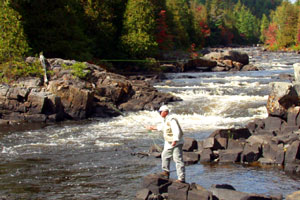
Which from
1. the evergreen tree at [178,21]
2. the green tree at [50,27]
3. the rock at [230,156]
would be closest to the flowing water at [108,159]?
the rock at [230,156]

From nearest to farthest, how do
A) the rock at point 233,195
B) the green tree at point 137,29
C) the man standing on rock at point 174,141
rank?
the rock at point 233,195 < the man standing on rock at point 174,141 < the green tree at point 137,29

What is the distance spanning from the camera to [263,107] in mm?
21641

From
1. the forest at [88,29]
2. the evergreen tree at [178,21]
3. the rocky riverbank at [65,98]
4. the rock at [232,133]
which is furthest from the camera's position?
the evergreen tree at [178,21]

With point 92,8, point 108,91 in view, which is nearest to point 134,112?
point 108,91

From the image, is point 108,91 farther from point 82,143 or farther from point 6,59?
point 82,143

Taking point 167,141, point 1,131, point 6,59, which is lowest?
point 1,131

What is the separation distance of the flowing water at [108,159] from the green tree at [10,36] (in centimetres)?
778

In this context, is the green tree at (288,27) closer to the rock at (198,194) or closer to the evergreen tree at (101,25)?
the evergreen tree at (101,25)

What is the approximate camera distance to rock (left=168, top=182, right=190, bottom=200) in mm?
8957

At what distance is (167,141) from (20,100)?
13721 millimetres

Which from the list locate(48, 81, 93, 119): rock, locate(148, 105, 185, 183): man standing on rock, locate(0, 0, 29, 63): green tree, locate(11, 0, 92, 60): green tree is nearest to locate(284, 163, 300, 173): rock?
locate(148, 105, 185, 183): man standing on rock

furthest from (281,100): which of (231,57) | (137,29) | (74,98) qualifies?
(231,57)

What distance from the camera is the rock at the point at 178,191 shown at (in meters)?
8.96

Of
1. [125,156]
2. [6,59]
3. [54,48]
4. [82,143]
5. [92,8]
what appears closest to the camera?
[125,156]
